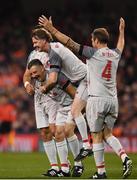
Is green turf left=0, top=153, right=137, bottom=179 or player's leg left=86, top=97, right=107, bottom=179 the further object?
green turf left=0, top=153, right=137, bottom=179

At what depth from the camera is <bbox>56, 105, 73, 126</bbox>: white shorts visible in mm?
11328

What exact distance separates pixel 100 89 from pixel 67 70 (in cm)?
106

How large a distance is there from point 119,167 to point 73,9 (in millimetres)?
13380

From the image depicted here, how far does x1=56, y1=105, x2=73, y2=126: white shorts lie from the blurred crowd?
854 cm

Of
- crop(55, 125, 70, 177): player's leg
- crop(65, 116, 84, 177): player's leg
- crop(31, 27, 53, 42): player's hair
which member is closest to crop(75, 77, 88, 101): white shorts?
crop(65, 116, 84, 177): player's leg

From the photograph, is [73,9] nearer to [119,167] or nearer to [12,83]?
[12,83]

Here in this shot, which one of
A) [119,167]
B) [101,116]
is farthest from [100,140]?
[119,167]

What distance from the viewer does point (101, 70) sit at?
1038 centimetres

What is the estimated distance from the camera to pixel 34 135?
20.7 m

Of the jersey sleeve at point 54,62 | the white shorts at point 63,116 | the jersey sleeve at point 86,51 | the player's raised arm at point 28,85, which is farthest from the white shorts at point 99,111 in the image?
the player's raised arm at point 28,85

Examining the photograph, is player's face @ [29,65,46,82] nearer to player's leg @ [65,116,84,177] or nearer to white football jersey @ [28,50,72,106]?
white football jersey @ [28,50,72,106]

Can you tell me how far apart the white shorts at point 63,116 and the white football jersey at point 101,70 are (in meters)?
0.94

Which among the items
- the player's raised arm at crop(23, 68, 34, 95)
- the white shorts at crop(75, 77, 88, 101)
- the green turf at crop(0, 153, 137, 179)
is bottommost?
the green turf at crop(0, 153, 137, 179)

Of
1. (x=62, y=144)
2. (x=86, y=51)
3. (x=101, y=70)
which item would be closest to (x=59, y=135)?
(x=62, y=144)
